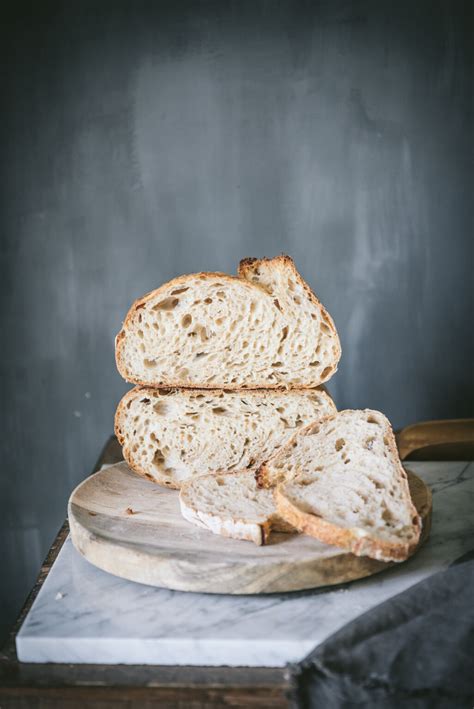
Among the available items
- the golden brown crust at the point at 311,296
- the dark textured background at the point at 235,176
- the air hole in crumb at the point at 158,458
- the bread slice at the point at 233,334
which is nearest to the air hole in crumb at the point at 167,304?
the bread slice at the point at 233,334

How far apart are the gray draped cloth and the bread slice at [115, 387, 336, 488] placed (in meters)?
0.58

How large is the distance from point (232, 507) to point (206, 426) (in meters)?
0.29

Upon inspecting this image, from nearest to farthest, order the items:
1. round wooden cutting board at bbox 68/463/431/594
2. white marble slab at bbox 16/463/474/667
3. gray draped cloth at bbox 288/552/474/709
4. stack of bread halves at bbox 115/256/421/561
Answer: gray draped cloth at bbox 288/552/474/709 → white marble slab at bbox 16/463/474/667 → round wooden cutting board at bbox 68/463/431/594 → stack of bread halves at bbox 115/256/421/561

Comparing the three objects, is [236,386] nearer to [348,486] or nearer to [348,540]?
[348,486]

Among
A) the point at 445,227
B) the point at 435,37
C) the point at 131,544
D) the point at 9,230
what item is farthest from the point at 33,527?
the point at 435,37

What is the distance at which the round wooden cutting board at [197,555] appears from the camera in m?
1.16

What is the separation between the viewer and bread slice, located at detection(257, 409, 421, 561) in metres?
1.17

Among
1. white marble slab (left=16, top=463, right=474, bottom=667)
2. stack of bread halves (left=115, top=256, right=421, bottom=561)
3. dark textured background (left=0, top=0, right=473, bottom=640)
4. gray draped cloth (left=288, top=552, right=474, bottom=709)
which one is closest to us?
gray draped cloth (left=288, top=552, right=474, bottom=709)

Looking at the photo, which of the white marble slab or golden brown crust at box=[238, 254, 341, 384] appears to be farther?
golden brown crust at box=[238, 254, 341, 384]

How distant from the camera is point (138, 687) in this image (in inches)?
39.4

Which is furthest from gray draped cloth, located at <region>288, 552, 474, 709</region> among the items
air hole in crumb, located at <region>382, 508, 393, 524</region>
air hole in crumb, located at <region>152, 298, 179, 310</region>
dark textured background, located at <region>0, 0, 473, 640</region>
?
dark textured background, located at <region>0, 0, 473, 640</region>

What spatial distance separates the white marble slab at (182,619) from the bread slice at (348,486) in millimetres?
91

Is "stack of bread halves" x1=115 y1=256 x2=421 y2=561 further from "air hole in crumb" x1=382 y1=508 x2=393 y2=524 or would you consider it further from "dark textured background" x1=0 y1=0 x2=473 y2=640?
"dark textured background" x1=0 y1=0 x2=473 y2=640

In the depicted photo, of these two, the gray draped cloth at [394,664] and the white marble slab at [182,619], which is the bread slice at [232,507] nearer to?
the white marble slab at [182,619]
